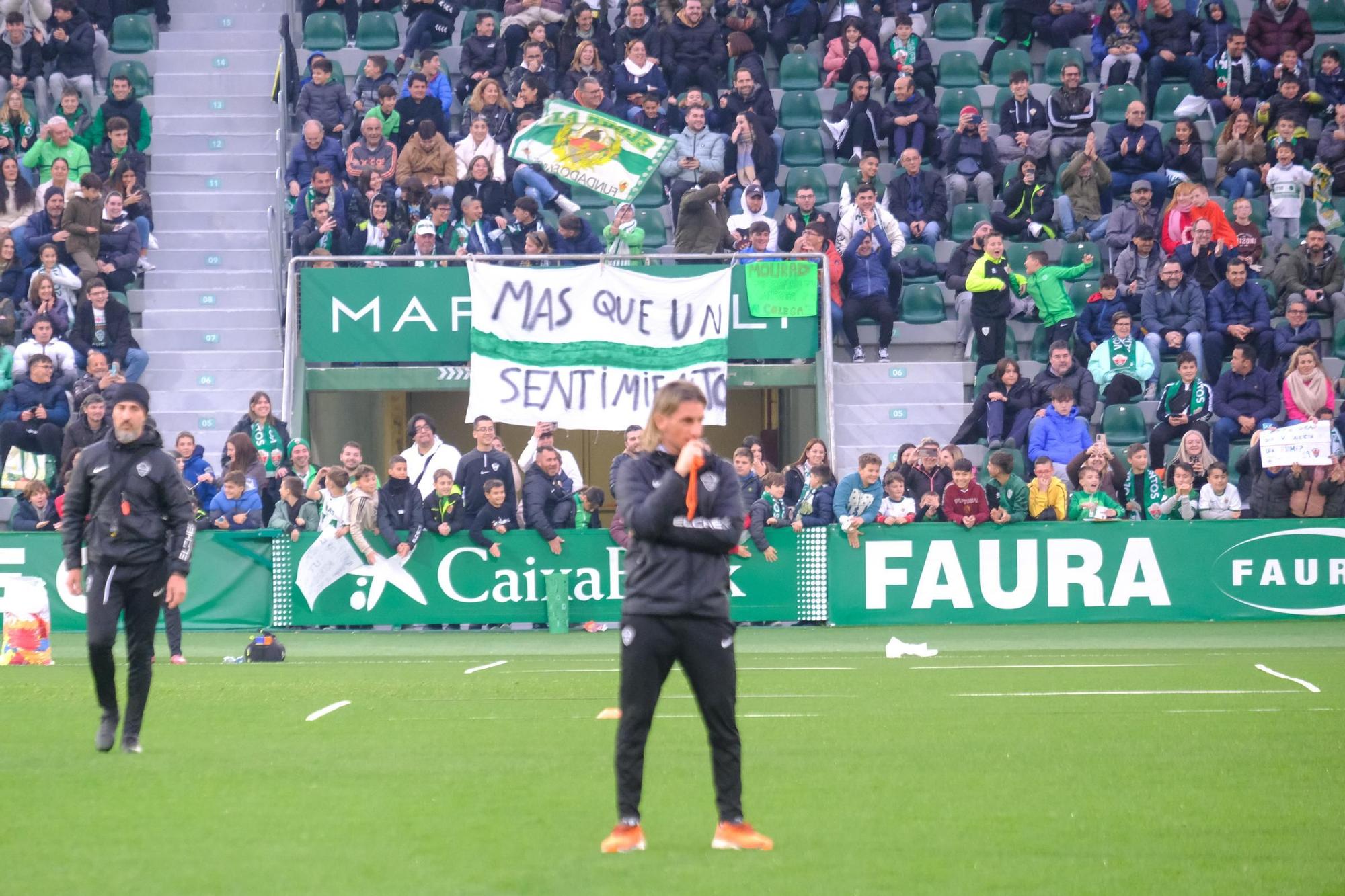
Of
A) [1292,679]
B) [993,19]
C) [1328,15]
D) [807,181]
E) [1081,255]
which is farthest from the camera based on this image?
[1328,15]

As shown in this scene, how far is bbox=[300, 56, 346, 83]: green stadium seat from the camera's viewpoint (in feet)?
89.0

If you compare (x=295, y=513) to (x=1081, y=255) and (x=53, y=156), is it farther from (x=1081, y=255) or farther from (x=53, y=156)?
(x=1081, y=255)

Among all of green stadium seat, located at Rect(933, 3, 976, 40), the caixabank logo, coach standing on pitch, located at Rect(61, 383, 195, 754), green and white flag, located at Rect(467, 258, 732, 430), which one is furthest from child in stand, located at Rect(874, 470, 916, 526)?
coach standing on pitch, located at Rect(61, 383, 195, 754)

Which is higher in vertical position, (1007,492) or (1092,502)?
(1007,492)

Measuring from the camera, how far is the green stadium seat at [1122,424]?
23281mm

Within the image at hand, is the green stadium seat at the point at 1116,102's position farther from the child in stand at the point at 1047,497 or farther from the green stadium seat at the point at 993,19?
the child in stand at the point at 1047,497

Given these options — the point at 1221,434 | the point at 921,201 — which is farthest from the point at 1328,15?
the point at 1221,434

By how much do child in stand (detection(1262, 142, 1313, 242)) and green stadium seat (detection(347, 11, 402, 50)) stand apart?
13714 mm

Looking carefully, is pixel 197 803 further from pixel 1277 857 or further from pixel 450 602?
pixel 450 602

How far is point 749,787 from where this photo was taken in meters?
9.17

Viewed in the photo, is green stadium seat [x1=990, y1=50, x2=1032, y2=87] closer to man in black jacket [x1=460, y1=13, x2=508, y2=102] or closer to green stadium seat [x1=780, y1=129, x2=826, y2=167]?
green stadium seat [x1=780, y1=129, x2=826, y2=167]

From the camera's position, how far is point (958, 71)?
28.3 meters

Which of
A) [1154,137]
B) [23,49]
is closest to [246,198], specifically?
[23,49]

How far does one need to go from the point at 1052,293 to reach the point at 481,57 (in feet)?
30.5
